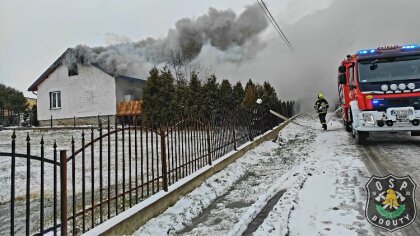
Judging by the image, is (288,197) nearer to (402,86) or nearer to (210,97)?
(402,86)

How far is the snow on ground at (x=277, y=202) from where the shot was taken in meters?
3.85

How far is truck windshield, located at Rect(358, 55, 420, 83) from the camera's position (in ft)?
30.6

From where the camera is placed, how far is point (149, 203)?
4328mm

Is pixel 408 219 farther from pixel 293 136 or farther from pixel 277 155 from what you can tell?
pixel 293 136

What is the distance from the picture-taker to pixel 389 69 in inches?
373

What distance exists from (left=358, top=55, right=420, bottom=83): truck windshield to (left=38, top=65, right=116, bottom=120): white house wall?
71.2 feet

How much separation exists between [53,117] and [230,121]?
2467 centimetres

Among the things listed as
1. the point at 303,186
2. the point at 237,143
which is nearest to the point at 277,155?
the point at 237,143

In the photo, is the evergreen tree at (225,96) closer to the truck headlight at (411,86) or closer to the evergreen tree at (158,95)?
the evergreen tree at (158,95)

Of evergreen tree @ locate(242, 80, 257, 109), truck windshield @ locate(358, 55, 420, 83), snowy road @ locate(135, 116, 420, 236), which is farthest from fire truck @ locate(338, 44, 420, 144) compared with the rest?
evergreen tree @ locate(242, 80, 257, 109)

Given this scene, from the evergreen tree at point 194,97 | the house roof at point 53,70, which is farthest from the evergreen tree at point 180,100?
the house roof at point 53,70

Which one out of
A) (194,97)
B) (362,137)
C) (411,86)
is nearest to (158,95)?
(194,97)

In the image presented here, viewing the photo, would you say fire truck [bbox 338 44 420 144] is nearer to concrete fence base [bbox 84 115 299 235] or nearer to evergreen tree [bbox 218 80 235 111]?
concrete fence base [bbox 84 115 299 235]

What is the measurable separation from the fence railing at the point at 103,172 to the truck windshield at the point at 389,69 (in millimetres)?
3654
